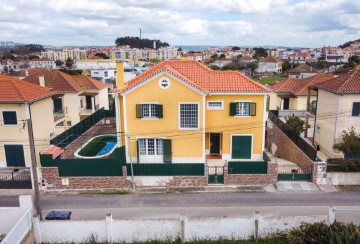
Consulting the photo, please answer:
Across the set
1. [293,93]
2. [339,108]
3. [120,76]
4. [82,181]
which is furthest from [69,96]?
[339,108]

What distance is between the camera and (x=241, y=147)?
26.8m

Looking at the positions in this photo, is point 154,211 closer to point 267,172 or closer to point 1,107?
point 267,172

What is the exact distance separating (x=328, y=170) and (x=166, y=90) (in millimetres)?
13341

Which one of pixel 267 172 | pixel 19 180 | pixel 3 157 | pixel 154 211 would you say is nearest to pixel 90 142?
pixel 3 157

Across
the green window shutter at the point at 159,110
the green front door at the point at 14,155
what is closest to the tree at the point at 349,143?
the green window shutter at the point at 159,110

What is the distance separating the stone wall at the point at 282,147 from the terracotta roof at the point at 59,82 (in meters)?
23.4

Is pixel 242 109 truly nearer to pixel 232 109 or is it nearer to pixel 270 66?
pixel 232 109

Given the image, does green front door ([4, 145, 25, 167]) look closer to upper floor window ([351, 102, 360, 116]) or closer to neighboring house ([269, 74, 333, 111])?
upper floor window ([351, 102, 360, 116])

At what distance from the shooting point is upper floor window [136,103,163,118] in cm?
2459

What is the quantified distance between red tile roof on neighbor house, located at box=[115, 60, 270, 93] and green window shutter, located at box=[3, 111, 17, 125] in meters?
9.64

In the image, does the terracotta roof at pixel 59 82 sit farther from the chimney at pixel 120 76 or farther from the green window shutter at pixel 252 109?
the green window shutter at pixel 252 109

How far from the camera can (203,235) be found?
643 inches

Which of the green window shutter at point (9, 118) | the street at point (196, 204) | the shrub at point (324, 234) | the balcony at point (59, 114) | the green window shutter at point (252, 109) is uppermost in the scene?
the green window shutter at point (252, 109)

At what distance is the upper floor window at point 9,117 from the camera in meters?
26.5
